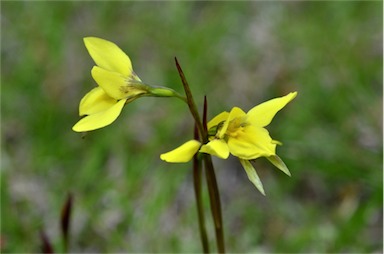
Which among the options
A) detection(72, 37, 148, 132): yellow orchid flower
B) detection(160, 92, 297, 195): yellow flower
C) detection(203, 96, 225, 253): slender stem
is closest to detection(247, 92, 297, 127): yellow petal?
detection(160, 92, 297, 195): yellow flower

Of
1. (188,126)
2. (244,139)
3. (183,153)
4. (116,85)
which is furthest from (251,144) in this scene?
(188,126)

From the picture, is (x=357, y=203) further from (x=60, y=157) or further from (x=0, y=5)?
(x=0, y=5)

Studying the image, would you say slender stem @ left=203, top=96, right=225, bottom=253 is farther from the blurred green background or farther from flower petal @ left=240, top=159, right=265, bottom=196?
the blurred green background

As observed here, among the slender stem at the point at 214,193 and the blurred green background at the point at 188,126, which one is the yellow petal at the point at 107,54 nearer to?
the slender stem at the point at 214,193

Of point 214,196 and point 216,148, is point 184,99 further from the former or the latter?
point 214,196

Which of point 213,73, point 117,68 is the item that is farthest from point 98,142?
point 117,68

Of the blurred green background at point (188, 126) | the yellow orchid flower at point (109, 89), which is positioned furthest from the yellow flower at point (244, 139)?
the blurred green background at point (188, 126)
